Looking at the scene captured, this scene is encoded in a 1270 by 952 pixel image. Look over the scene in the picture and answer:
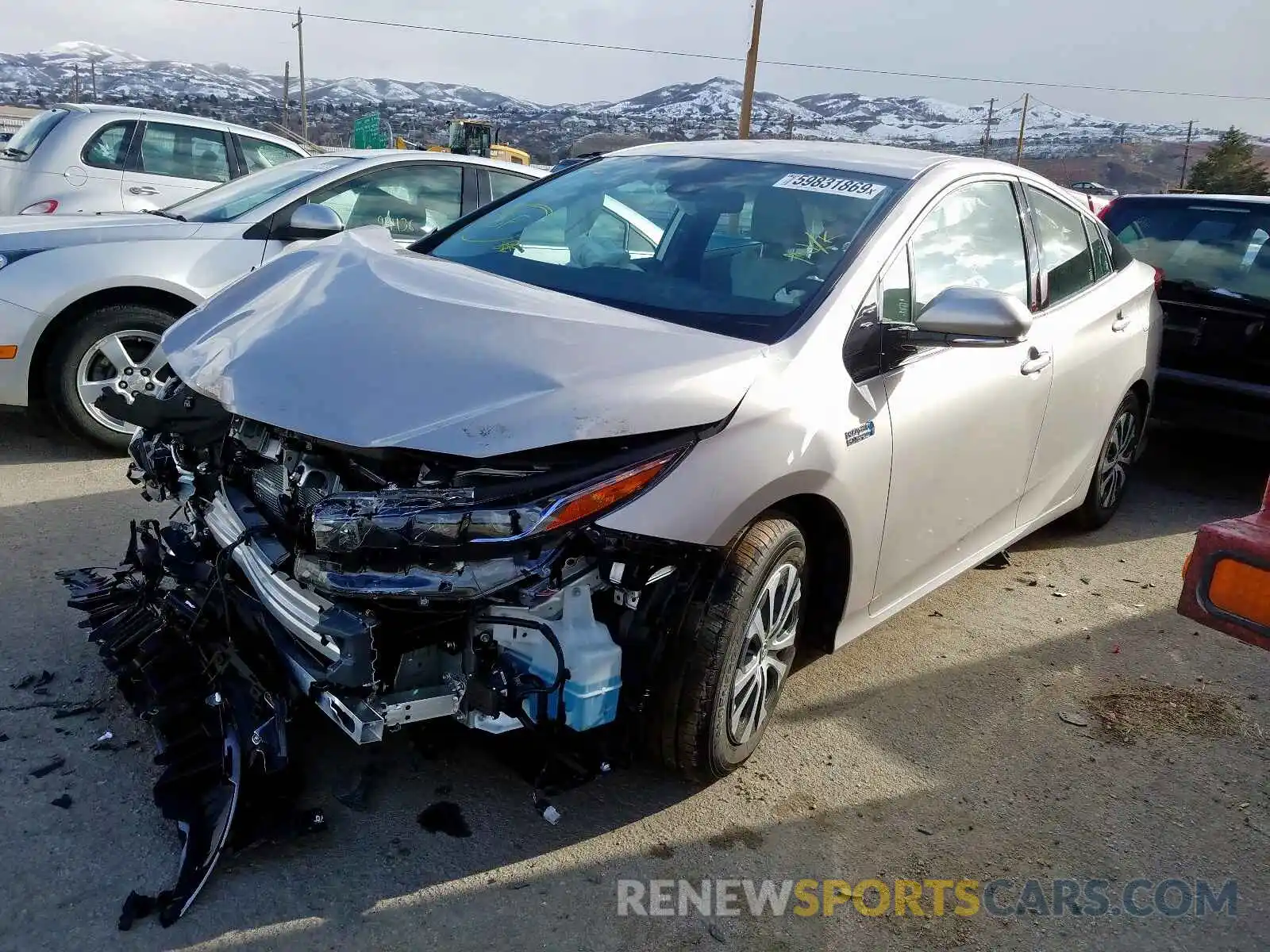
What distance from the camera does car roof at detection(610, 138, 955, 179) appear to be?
3.60 meters

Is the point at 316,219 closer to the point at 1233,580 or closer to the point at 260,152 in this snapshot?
the point at 1233,580

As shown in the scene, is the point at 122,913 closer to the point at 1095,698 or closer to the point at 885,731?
the point at 885,731

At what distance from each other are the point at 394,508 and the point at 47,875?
117 cm

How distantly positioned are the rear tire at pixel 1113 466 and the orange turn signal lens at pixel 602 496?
127 inches

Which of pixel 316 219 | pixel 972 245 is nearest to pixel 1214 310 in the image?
pixel 972 245

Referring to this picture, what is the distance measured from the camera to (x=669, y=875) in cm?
261

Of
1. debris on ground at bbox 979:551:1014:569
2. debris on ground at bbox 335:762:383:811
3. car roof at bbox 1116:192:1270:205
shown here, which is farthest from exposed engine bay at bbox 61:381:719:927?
car roof at bbox 1116:192:1270:205

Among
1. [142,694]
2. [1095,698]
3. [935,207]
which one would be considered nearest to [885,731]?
A: [1095,698]

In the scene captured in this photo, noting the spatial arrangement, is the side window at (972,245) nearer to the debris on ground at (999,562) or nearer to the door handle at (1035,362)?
the door handle at (1035,362)

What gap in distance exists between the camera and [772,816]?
2.88m

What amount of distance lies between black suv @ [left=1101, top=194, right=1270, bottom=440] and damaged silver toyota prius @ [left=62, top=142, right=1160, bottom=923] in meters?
2.79

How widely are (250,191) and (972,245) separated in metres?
4.25

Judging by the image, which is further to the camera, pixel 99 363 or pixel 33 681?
pixel 99 363

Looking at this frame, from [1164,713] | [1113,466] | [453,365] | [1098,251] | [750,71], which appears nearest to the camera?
[453,365]
